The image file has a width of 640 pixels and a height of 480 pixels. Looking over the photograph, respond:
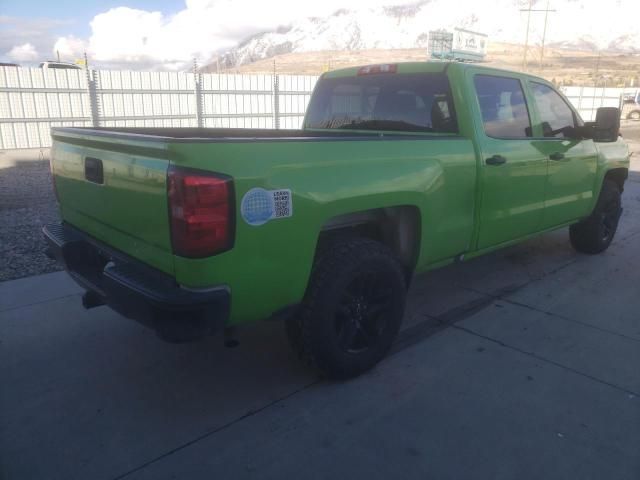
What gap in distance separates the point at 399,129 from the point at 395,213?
38.4 inches

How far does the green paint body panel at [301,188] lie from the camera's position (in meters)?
2.29

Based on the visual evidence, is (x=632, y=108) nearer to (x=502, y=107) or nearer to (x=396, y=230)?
(x=502, y=107)

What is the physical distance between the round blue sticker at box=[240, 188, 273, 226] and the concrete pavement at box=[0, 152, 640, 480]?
110 cm

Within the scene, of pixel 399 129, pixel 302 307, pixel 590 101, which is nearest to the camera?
pixel 302 307

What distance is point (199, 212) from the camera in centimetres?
218

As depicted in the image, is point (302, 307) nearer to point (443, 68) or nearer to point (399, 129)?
point (399, 129)

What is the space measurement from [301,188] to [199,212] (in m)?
0.53

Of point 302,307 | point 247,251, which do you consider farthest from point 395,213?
point 247,251

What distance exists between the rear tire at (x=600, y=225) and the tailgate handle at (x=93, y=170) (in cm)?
458

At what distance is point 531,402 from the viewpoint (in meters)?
2.88

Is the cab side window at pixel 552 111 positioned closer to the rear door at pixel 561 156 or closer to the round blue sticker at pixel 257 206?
the rear door at pixel 561 156

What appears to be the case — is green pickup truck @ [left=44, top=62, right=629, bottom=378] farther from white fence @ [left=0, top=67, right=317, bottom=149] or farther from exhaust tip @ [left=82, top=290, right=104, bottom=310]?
white fence @ [left=0, top=67, right=317, bottom=149]

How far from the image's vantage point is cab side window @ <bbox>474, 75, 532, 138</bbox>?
373cm

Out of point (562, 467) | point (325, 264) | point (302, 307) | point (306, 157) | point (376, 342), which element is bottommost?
point (562, 467)
